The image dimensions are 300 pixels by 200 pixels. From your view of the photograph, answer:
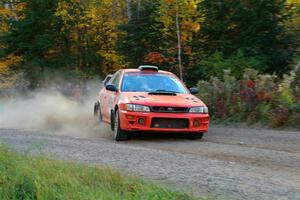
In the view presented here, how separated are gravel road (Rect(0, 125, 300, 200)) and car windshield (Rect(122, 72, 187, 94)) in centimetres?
115

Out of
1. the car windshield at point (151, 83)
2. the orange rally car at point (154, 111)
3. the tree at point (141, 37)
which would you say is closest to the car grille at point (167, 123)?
the orange rally car at point (154, 111)

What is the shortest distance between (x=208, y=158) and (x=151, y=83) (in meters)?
4.39

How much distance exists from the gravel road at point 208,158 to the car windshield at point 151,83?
115cm

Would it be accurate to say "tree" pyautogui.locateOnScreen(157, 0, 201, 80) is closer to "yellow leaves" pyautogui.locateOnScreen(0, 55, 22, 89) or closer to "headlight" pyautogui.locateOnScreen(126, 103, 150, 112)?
"yellow leaves" pyautogui.locateOnScreen(0, 55, 22, 89)

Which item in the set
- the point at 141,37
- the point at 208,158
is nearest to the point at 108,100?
the point at 208,158

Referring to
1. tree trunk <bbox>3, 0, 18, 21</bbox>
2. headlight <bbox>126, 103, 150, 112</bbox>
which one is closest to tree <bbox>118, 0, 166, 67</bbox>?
tree trunk <bbox>3, 0, 18, 21</bbox>

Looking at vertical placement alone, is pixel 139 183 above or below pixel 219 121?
above

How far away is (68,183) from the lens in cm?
670

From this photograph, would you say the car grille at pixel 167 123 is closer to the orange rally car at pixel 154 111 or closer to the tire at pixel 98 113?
the orange rally car at pixel 154 111

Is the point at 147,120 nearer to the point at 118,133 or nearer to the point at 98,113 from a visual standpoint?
the point at 118,133

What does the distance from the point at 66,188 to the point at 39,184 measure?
32 cm

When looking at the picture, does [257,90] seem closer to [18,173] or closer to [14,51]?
[18,173]

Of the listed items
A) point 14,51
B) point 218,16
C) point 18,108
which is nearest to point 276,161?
point 18,108

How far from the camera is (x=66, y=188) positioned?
6.46 m
